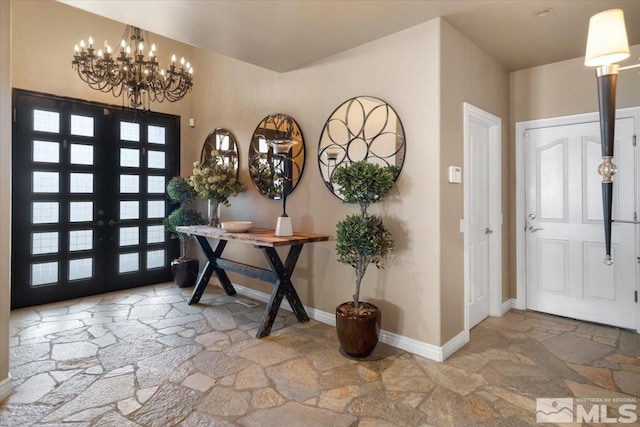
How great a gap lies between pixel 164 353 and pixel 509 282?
12.0 feet

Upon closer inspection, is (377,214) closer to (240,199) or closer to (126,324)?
(240,199)

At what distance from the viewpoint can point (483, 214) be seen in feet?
12.1

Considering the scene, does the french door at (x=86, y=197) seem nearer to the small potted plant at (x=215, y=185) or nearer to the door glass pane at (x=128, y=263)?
the door glass pane at (x=128, y=263)

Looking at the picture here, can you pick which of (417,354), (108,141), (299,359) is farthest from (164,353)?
(108,141)

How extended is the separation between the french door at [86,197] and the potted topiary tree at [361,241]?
340 cm

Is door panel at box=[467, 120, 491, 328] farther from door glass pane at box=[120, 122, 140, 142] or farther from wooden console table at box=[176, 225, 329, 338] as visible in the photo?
door glass pane at box=[120, 122, 140, 142]

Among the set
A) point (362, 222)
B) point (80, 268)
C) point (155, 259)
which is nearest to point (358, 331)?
point (362, 222)

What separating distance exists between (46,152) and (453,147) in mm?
4530

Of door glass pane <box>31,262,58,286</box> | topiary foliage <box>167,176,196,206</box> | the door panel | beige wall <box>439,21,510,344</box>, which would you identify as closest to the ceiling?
beige wall <box>439,21,510,344</box>

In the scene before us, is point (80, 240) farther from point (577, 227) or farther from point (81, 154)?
point (577, 227)

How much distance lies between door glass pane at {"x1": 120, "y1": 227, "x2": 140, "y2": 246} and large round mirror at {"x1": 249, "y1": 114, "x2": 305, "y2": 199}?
76.5 inches

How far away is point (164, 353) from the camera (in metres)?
2.87

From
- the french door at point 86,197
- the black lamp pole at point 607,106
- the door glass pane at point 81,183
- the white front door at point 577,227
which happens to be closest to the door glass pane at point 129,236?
the french door at point 86,197

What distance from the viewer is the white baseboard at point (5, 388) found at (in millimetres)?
2192
